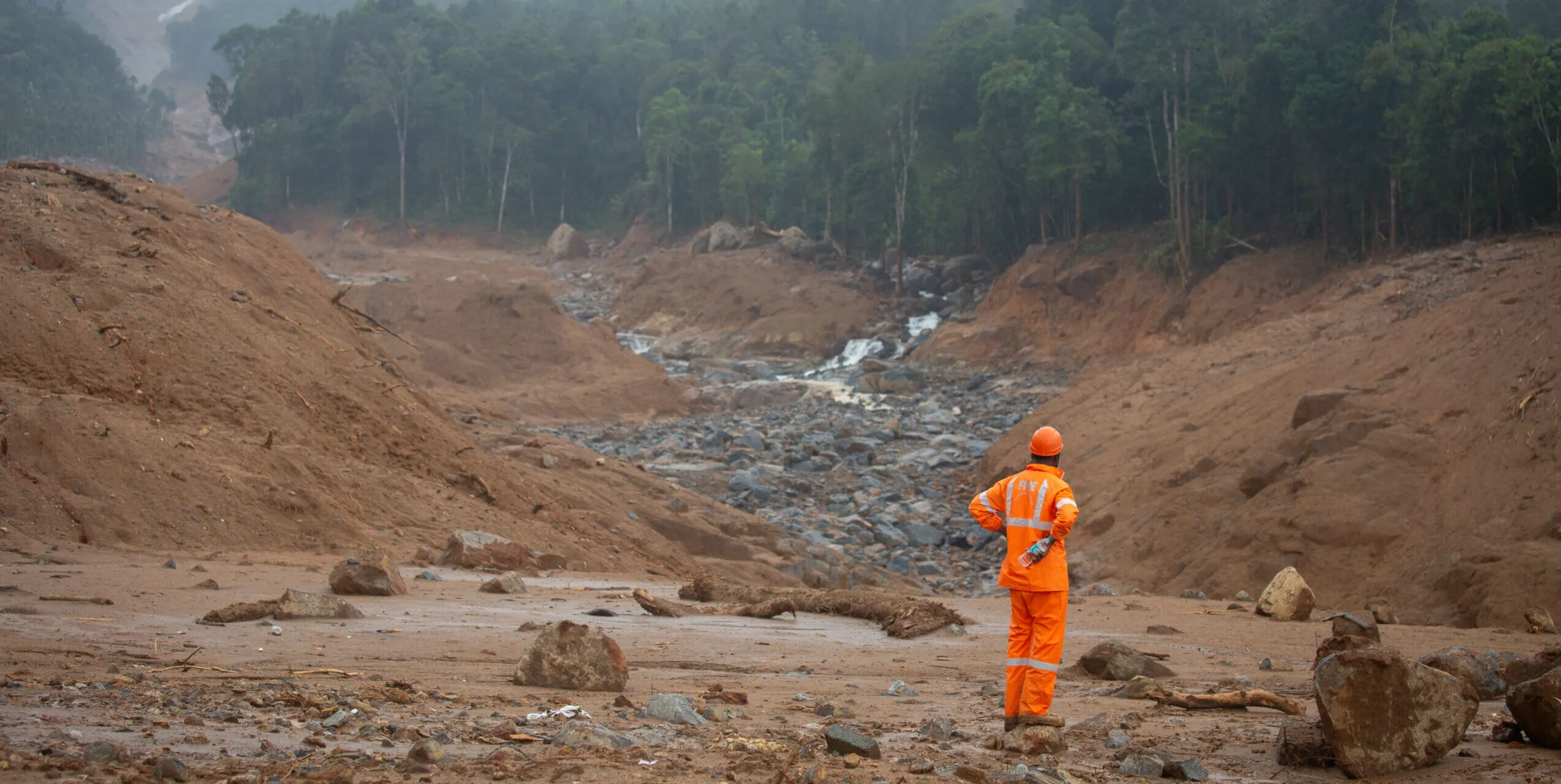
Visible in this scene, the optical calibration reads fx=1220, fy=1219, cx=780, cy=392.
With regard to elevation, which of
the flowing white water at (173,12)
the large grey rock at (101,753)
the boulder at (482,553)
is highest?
the flowing white water at (173,12)

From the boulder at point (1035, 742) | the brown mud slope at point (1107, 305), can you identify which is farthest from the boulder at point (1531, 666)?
the brown mud slope at point (1107, 305)

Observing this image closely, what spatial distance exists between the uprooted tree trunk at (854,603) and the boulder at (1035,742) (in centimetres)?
324

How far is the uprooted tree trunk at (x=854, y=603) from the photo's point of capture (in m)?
Answer: 8.22

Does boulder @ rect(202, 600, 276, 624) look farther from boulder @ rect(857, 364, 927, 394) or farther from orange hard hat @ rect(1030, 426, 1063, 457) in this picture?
boulder @ rect(857, 364, 927, 394)

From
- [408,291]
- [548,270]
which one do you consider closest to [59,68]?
[548,270]

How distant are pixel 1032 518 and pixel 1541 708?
6.72 feet

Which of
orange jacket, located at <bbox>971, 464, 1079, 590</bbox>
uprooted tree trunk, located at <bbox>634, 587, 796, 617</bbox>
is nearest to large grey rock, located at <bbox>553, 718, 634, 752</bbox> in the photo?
orange jacket, located at <bbox>971, 464, 1079, 590</bbox>

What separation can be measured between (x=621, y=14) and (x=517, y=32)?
19273mm

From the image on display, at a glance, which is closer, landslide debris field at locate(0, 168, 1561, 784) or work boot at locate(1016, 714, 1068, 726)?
landslide debris field at locate(0, 168, 1561, 784)

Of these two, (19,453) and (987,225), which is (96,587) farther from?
(987,225)

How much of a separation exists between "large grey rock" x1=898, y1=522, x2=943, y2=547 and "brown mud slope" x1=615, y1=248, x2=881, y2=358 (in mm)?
21582

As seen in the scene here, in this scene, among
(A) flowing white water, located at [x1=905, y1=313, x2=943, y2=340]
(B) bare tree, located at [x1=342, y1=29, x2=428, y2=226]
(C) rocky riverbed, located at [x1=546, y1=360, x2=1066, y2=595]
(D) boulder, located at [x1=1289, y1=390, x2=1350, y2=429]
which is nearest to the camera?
(D) boulder, located at [x1=1289, y1=390, x2=1350, y2=429]

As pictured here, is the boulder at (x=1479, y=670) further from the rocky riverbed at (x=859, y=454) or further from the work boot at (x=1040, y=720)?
the rocky riverbed at (x=859, y=454)

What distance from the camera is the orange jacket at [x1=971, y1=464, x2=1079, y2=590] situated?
5355 millimetres
